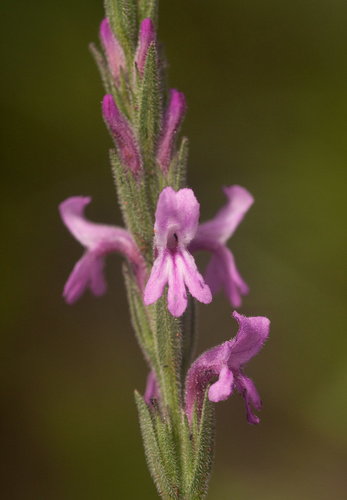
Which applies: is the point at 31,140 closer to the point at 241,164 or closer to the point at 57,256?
the point at 57,256

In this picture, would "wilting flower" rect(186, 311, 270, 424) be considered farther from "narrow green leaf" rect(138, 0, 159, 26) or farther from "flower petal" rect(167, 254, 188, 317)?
"narrow green leaf" rect(138, 0, 159, 26)

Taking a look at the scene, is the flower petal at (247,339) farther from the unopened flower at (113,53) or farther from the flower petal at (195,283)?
the unopened flower at (113,53)

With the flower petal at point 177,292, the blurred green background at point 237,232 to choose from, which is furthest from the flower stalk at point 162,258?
the blurred green background at point 237,232

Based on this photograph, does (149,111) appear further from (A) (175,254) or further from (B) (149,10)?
(A) (175,254)

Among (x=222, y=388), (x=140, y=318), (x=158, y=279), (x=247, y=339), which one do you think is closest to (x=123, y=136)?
(x=158, y=279)

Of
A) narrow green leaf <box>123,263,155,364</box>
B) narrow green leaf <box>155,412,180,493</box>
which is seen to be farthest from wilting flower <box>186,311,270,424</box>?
narrow green leaf <box>123,263,155,364</box>

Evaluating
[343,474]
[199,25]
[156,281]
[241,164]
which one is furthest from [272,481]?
[199,25]
